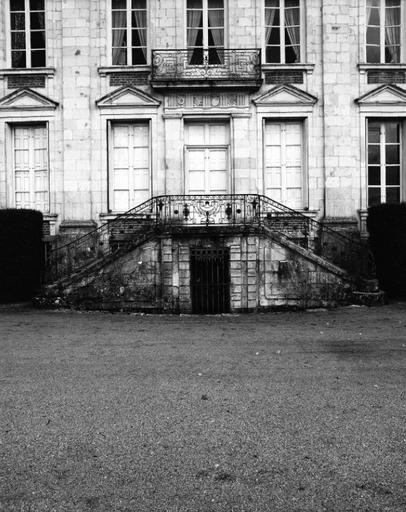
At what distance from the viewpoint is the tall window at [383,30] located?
15852 mm

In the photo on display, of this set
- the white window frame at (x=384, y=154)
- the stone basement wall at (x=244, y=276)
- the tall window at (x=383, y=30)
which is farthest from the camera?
the tall window at (x=383, y=30)

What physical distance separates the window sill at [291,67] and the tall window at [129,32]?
3974 millimetres

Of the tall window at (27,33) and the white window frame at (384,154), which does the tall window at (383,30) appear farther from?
the tall window at (27,33)

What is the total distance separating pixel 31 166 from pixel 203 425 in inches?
534

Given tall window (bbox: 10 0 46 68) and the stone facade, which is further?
tall window (bbox: 10 0 46 68)

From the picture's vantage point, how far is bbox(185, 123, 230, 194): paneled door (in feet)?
51.4

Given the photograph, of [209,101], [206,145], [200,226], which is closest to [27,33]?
[209,101]

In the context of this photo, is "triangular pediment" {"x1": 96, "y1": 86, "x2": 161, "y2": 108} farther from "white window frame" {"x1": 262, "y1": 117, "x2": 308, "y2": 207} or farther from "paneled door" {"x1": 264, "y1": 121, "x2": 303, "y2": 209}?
"paneled door" {"x1": 264, "y1": 121, "x2": 303, "y2": 209}

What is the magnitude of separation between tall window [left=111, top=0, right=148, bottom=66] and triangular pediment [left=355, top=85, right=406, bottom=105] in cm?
720

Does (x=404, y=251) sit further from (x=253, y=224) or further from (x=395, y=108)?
(x=395, y=108)

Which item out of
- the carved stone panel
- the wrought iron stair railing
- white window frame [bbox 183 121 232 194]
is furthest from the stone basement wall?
the carved stone panel

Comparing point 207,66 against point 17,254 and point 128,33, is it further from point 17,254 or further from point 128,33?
point 17,254

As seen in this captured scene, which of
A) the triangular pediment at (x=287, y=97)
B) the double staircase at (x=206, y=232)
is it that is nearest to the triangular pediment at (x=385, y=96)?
the triangular pediment at (x=287, y=97)

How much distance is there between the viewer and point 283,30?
15.8 meters
